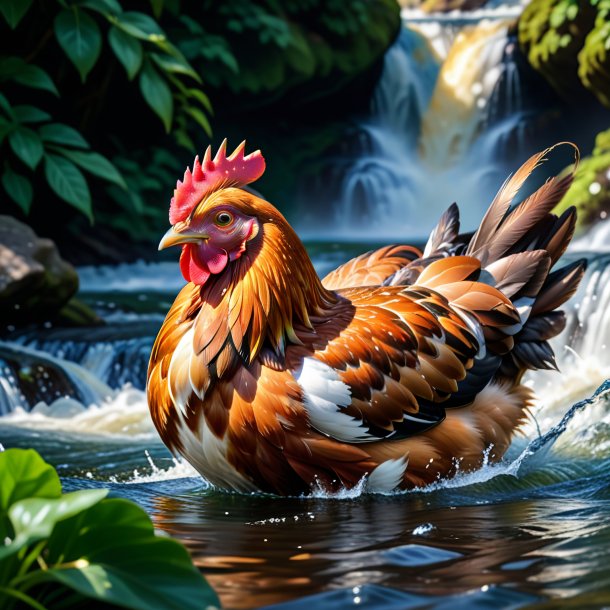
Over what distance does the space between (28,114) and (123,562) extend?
704cm

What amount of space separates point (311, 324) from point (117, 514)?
5.07 feet

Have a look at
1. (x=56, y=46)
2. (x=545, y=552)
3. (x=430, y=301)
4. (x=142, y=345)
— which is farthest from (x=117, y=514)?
(x=56, y=46)

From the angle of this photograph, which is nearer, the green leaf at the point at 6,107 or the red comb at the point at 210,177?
the red comb at the point at 210,177

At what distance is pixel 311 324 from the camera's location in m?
3.92

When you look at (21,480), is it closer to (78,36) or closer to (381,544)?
(381,544)

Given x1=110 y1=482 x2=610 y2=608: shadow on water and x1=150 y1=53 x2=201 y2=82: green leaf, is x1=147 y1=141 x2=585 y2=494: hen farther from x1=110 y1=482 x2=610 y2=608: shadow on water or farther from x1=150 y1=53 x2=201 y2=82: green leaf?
x1=150 y1=53 x2=201 y2=82: green leaf

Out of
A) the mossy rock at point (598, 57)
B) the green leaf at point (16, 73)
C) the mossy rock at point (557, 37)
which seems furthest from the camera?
the mossy rock at point (557, 37)

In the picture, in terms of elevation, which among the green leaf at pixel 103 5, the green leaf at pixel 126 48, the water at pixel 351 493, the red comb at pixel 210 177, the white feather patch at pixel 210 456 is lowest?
the water at pixel 351 493

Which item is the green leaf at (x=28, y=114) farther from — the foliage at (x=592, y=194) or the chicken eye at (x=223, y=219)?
the chicken eye at (x=223, y=219)

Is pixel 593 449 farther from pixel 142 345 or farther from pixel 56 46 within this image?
pixel 56 46

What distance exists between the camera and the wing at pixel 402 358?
372 centimetres

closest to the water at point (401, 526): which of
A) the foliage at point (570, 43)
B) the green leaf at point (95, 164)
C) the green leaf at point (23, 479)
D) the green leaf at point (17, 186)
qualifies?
the green leaf at point (23, 479)

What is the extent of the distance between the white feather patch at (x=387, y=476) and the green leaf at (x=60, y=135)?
5819 mm

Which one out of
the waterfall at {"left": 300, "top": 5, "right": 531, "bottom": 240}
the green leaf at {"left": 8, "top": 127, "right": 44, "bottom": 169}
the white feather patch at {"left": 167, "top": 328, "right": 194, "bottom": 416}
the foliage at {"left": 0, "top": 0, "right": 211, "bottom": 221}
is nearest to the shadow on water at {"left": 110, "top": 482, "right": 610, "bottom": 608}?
the white feather patch at {"left": 167, "top": 328, "right": 194, "bottom": 416}
